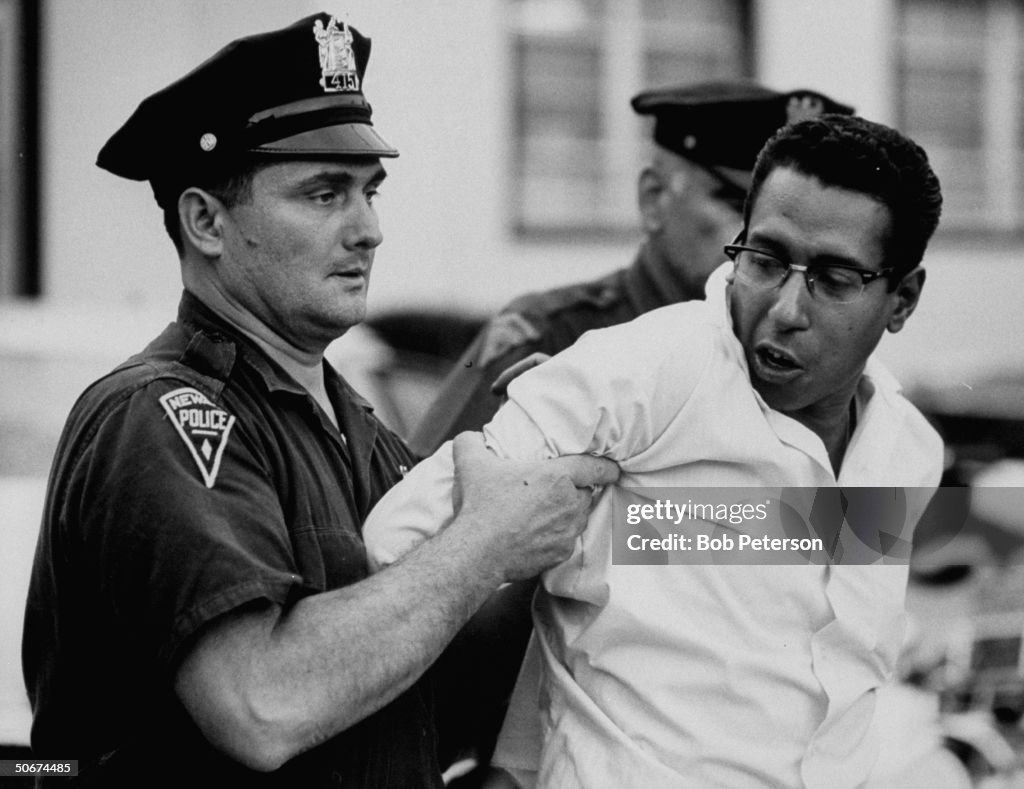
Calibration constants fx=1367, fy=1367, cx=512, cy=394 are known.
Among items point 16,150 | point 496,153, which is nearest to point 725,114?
point 16,150

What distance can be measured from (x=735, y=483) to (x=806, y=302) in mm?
271

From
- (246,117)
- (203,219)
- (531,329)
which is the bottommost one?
(531,329)

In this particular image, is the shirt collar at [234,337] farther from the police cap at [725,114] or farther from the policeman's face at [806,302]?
the police cap at [725,114]

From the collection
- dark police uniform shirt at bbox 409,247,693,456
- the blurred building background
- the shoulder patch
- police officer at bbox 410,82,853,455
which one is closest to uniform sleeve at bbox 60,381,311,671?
the shoulder patch

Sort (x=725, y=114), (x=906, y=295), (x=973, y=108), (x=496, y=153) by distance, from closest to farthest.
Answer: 1. (x=906, y=295)
2. (x=725, y=114)
3. (x=496, y=153)
4. (x=973, y=108)

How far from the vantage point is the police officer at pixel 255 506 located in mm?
1608

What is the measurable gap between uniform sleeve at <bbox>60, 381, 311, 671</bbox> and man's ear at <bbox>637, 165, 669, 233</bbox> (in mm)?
1694

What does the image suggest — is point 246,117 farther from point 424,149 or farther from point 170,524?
point 424,149

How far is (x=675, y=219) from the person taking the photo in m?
3.15

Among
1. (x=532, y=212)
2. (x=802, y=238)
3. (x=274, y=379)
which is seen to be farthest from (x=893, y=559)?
(x=532, y=212)

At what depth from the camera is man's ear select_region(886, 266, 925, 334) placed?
1993mm

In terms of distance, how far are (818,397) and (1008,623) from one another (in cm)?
165

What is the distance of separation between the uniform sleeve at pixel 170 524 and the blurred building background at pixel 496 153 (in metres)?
2.54

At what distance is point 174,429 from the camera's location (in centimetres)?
167
